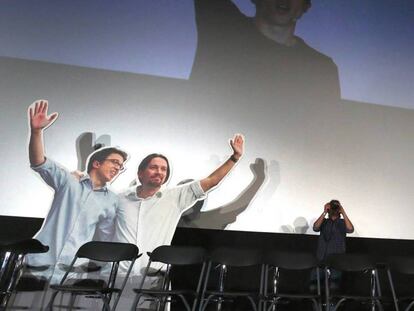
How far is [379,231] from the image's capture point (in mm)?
4227

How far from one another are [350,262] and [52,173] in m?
2.82

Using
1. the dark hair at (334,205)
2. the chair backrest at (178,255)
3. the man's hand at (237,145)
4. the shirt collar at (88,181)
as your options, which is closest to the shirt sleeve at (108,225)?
the shirt collar at (88,181)

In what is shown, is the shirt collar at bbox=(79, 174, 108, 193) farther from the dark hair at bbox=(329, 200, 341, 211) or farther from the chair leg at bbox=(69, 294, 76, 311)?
the dark hair at bbox=(329, 200, 341, 211)

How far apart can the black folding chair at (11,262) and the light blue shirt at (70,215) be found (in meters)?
0.29

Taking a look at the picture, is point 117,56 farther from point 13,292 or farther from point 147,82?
point 13,292

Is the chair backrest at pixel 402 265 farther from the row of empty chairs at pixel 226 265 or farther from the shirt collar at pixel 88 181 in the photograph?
the shirt collar at pixel 88 181

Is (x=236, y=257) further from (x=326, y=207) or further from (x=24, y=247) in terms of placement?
(x=24, y=247)

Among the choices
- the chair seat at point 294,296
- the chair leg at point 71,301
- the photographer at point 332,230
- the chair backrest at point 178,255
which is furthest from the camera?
the photographer at point 332,230

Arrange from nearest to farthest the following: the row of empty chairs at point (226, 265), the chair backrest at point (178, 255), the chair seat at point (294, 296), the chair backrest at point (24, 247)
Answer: the chair seat at point (294, 296), the chair backrest at point (24, 247), the row of empty chairs at point (226, 265), the chair backrest at point (178, 255)

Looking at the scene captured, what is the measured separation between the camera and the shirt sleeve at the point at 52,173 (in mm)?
3939

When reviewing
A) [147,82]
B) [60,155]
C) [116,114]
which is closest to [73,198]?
[60,155]

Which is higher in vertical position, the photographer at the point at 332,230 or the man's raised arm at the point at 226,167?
the man's raised arm at the point at 226,167

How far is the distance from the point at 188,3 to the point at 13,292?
332cm

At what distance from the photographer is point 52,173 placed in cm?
396
